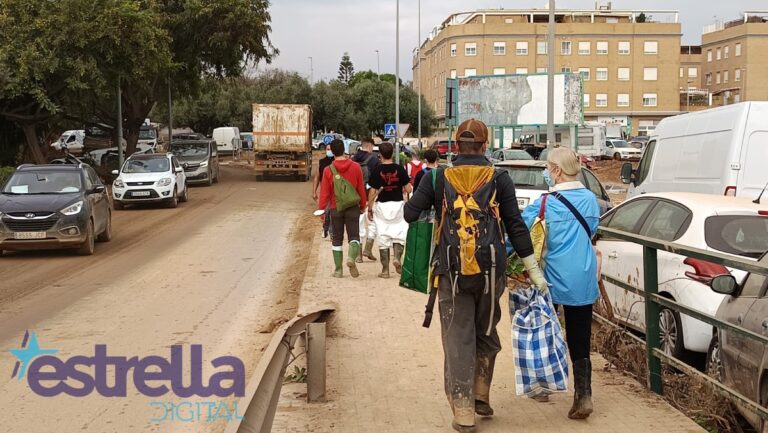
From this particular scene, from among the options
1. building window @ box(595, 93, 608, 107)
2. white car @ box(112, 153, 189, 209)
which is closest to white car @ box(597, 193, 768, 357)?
white car @ box(112, 153, 189, 209)

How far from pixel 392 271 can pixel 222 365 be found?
17.5 ft

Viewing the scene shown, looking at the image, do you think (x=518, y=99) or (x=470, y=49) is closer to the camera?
(x=518, y=99)

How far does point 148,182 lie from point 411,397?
67.6 ft

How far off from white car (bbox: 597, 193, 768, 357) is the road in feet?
11.7

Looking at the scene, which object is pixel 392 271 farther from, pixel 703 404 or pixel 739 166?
pixel 703 404

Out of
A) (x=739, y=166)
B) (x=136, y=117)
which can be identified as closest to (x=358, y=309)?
(x=739, y=166)

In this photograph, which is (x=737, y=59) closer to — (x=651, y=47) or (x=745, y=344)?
(x=651, y=47)

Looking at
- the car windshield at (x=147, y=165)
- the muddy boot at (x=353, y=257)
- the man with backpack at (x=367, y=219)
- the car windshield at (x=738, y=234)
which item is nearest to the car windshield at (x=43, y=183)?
the man with backpack at (x=367, y=219)

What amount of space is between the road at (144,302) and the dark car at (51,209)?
352mm

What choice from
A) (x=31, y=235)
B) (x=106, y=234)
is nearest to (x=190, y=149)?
(x=106, y=234)

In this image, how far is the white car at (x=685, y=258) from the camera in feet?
22.7

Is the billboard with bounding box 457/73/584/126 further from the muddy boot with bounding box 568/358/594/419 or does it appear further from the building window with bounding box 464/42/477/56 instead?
the building window with bounding box 464/42/477/56

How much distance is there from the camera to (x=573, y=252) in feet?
17.0

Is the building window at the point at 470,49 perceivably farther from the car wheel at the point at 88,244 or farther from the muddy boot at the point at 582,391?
the muddy boot at the point at 582,391
